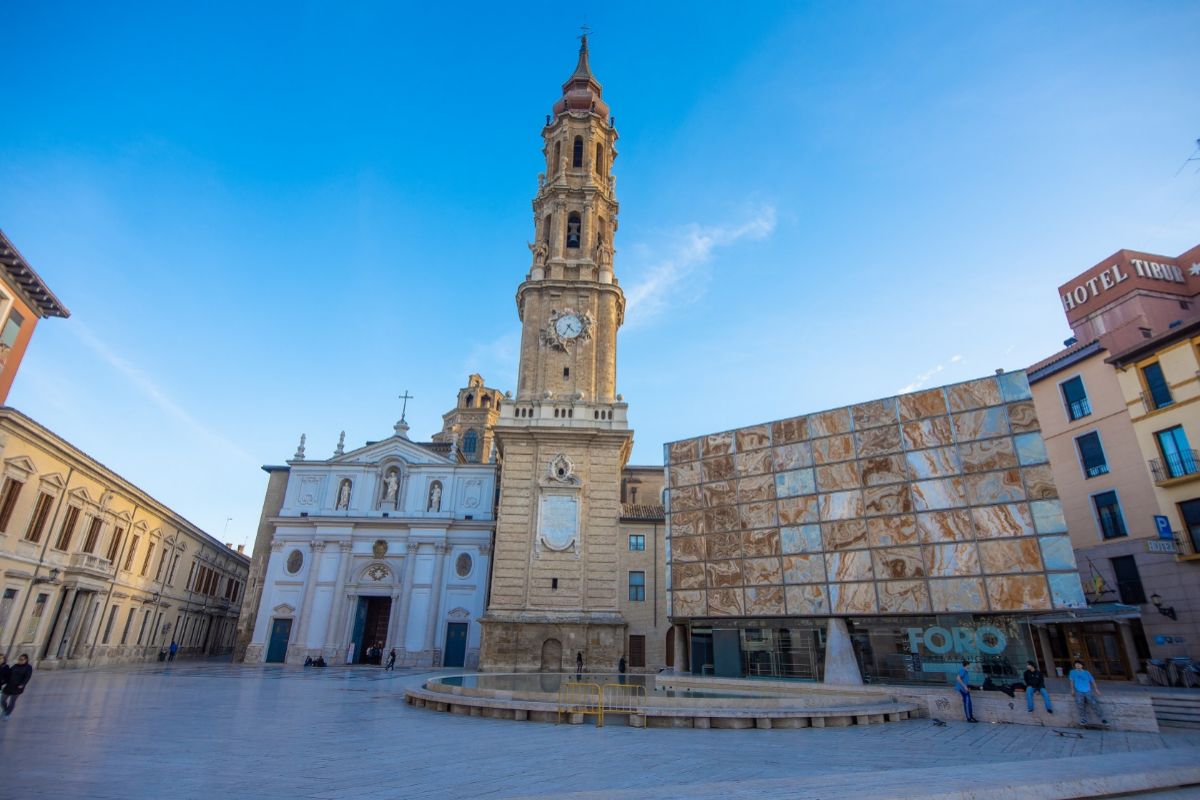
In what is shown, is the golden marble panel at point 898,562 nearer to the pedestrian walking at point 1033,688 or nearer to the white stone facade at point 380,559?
the pedestrian walking at point 1033,688

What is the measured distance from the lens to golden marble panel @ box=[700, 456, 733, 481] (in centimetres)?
2388

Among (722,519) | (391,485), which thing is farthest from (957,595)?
(391,485)

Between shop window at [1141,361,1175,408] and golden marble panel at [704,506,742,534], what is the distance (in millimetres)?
14909

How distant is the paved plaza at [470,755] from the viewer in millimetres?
6879

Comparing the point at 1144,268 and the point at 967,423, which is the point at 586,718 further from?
the point at 1144,268

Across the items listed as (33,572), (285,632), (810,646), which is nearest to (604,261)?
(810,646)

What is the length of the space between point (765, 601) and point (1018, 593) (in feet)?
23.8

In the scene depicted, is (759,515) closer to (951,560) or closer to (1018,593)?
(951,560)

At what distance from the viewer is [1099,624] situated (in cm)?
2342

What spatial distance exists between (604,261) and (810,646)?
25.8 metres

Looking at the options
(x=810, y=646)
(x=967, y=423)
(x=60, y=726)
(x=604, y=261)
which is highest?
(x=604, y=261)

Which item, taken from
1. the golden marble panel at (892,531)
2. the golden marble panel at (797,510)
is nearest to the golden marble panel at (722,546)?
the golden marble panel at (797,510)

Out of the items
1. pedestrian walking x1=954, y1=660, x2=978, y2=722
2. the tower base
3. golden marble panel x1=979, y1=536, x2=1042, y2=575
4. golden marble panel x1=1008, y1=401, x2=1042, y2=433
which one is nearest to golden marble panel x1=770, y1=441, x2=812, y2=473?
golden marble panel x1=979, y1=536, x2=1042, y2=575

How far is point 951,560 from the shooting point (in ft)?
60.9
